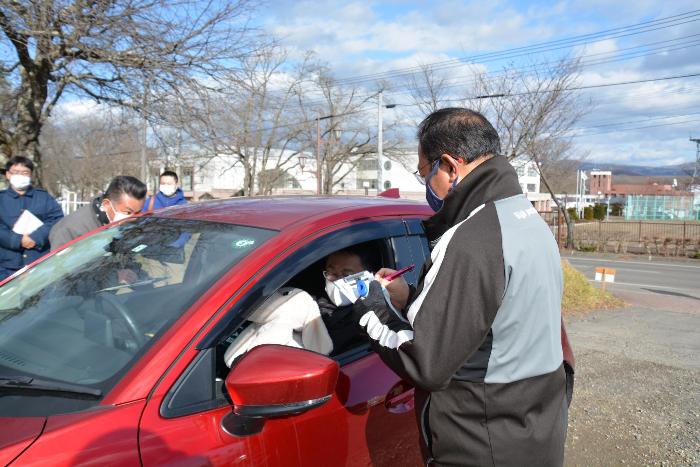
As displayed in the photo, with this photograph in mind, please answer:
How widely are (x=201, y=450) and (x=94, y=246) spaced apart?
1.36m

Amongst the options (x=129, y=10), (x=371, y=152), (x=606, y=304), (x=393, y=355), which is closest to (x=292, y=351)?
(x=393, y=355)

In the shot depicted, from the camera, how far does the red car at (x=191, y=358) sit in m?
1.51

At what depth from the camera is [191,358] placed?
165cm

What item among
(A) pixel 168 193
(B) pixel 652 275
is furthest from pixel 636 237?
(A) pixel 168 193

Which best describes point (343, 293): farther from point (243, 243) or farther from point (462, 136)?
point (462, 136)

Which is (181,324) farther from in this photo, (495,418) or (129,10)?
(129,10)

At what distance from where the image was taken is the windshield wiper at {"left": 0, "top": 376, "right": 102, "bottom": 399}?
1.56m

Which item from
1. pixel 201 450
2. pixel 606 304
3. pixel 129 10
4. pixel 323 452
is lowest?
pixel 606 304

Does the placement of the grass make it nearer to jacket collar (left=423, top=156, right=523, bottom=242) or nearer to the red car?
the red car

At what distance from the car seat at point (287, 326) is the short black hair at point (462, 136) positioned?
0.79m

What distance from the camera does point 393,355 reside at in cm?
170

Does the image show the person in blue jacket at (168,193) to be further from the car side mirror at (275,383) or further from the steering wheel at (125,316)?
the car side mirror at (275,383)

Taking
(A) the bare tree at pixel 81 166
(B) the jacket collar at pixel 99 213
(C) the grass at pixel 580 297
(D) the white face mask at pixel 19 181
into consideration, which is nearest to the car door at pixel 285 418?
(B) the jacket collar at pixel 99 213

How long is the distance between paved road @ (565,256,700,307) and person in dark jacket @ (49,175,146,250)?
1252cm
